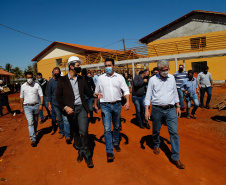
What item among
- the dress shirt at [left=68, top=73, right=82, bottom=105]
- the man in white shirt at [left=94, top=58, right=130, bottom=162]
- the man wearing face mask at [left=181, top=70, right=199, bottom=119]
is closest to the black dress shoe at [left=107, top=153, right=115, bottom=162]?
the man in white shirt at [left=94, top=58, right=130, bottom=162]

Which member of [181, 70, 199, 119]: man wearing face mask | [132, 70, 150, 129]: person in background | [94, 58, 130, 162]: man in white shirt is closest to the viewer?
[94, 58, 130, 162]: man in white shirt

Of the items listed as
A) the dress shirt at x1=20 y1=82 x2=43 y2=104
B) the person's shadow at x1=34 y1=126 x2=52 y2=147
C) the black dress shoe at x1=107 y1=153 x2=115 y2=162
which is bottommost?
the person's shadow at x1=34 y1=126 x2=52 y2=147

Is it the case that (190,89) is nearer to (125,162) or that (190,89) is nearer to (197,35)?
(125,162)

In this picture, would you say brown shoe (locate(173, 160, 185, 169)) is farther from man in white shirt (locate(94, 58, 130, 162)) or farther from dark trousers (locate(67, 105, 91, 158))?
dark trousers (locate(67, 105, 91, 158))

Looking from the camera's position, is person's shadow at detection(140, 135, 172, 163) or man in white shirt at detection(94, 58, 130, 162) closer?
man in white shirt at detection(94, 58, 130, 162)

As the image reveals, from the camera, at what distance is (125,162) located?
146 inches

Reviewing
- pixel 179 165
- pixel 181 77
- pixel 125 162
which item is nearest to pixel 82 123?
pixel 125 162

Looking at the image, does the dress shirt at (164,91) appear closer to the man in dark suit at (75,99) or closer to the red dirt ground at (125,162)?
the red dirt ground at (125,162)

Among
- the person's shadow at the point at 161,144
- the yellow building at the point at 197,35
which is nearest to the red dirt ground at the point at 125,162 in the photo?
the person's shadow at the point at 161,144

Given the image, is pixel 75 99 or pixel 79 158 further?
pixel 79 158

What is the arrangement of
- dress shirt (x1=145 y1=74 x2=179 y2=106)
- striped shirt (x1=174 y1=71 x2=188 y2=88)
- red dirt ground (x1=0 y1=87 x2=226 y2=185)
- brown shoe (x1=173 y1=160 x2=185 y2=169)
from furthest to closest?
striped shirt (x1=174 y1=71 x2=188 y2=88), dress shirt (x1=145 y1=74 x2=179 y2=106), brown shoe (x1=173 y1=160 x2=185 y2=169), red dirt ground (x1=0 y1=87 x2=226 y2=185)

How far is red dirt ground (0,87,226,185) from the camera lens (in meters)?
3.17

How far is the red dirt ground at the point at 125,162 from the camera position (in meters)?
3.17

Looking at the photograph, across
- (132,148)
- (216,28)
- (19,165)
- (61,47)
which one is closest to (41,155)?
(19,165)
